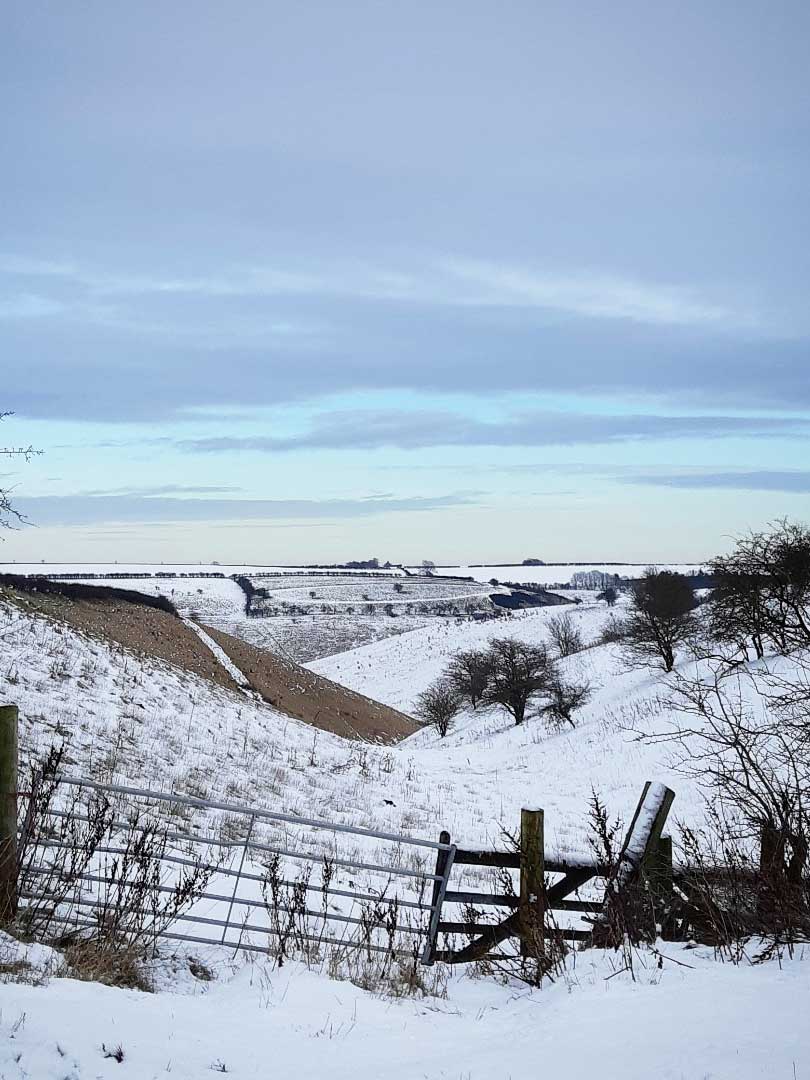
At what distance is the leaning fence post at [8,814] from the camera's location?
5.45 metres

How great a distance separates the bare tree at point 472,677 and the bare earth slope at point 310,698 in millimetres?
4637

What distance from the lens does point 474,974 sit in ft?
19.5

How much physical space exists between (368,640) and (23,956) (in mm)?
91422

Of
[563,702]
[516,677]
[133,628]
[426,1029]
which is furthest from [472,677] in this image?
[426,1029]

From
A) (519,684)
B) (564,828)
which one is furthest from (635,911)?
(519,684)

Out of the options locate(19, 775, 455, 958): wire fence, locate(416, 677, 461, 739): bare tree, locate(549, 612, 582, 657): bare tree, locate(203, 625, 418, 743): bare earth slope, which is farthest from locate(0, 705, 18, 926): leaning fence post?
locate(549, 612, 582, 657): bare tree

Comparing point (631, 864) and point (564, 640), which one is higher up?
point (631, 864)

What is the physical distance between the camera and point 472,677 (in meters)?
47.3

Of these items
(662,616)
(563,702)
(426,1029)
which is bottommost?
(563,702)

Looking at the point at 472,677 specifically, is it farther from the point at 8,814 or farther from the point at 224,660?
the point at 8,814

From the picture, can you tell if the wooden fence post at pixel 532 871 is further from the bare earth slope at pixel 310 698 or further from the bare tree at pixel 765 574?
the bare earth slope at pixel 310 698

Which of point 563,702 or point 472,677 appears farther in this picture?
point 472,677

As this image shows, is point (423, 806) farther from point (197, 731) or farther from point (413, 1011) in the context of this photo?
point (413, 1011)

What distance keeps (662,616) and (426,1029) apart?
37.7 m
